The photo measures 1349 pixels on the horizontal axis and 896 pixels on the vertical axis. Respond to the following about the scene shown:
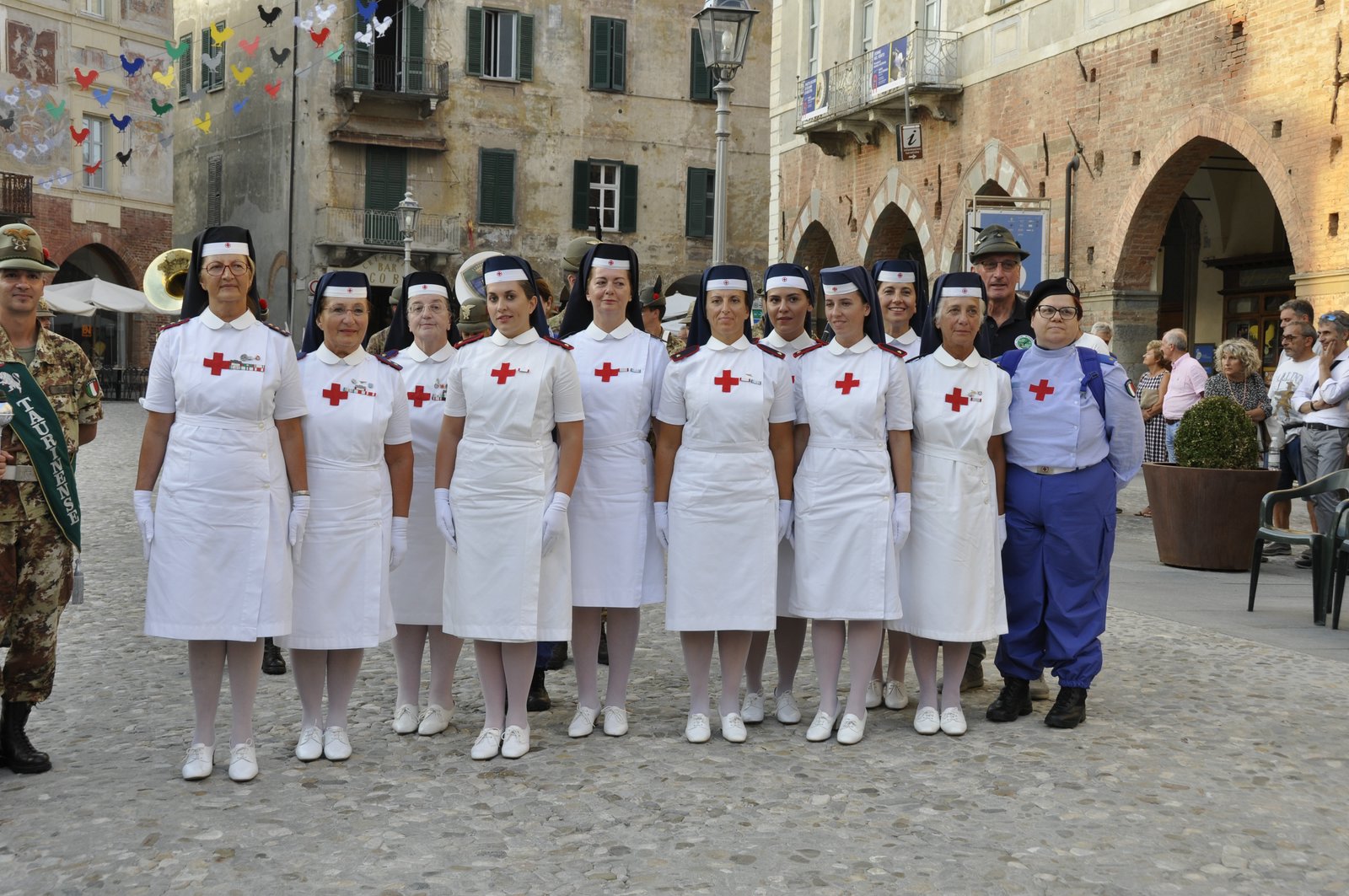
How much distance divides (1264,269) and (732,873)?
728 inches

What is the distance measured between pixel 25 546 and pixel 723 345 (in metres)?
2.73

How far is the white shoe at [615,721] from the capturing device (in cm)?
614

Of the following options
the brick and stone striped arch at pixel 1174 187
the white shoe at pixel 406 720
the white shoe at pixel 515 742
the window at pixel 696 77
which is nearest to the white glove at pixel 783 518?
the white shoe at pixel 515 742

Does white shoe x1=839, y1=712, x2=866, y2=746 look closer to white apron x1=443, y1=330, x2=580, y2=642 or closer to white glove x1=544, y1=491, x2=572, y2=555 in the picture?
white apron x1=443, y1=330, x2=580, y2=642

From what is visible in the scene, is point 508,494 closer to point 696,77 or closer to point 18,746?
point 18,746

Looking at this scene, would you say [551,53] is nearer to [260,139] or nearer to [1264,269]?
[260,139]

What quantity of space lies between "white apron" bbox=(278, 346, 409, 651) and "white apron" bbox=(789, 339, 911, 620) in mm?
1727

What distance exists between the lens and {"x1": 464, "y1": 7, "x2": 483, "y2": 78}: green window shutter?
35.2 m

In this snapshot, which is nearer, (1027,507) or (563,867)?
(563,867)

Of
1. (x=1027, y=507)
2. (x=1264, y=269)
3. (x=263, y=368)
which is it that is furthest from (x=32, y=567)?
(x=1264, y=269)

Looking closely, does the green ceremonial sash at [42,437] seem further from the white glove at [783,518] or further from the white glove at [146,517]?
the white glove at [783,518]

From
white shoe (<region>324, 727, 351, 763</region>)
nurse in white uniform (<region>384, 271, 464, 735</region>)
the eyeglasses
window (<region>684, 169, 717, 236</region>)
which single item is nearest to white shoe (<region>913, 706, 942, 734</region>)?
nurse in white uniform (<region>384, 271, 464, 735</region>)

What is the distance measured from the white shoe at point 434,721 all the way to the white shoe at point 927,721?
1.93 metres

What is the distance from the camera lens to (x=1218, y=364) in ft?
41.7
